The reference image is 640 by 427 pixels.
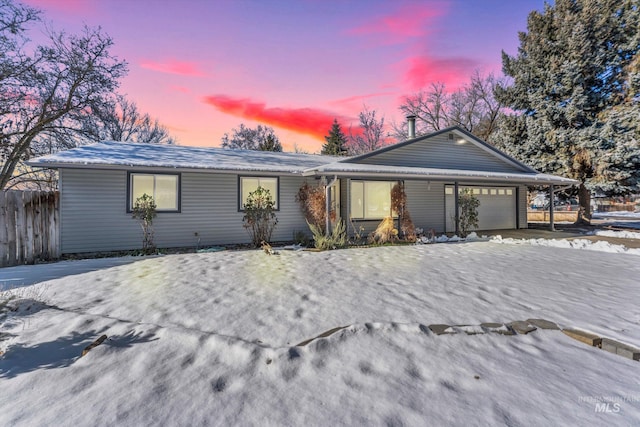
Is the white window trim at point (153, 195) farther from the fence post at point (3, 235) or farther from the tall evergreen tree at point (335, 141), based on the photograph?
the tall evergreen tree at point (335, 141)

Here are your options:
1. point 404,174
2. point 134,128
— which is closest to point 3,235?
point 404,174

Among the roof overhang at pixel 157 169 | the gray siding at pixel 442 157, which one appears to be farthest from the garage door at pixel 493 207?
the roof overhang at pixel 157 169

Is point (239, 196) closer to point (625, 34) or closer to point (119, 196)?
point (119, 196)

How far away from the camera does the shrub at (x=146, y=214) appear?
7723 mm

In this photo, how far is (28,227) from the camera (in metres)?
6.48

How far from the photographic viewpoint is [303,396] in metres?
1.98

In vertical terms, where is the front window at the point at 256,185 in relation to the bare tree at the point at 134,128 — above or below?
below

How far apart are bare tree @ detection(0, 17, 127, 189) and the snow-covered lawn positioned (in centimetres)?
1145

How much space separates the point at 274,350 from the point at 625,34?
22761mm

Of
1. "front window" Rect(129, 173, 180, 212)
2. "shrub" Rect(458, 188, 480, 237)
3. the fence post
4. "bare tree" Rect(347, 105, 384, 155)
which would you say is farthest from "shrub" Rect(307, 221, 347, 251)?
"bare tree" Rect(347, 105, 384, 155)

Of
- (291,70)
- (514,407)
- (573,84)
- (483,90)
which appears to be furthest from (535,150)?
(514,407)

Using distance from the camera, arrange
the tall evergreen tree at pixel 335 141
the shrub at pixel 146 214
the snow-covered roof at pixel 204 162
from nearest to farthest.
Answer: the snow-covered roof at pixel 204 162
the shrub at pixel 146 214
the tall evergreen tree at pixel 335 141

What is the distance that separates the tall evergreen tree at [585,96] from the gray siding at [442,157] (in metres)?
4.37

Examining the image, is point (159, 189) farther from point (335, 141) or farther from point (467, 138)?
point (335, 141)
